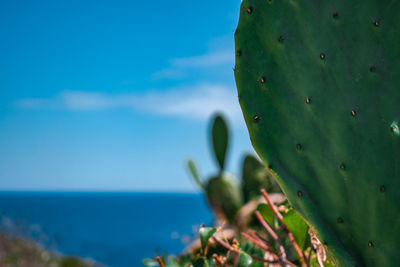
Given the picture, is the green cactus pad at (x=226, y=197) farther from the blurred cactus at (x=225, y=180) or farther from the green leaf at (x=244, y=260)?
the green leaf at (x=244, y=260)

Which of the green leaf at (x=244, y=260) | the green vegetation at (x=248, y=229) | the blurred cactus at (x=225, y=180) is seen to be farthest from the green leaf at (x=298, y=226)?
the blurred cactus at (x=225, y=180)

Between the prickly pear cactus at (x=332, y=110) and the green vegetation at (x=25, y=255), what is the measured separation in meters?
8.20

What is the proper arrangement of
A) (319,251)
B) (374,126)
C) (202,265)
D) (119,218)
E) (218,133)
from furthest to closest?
(119,218) → (218,133) → (319,251) → (202,265) → (374,126)

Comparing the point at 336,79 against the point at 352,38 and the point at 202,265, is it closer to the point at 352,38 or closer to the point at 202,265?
the point at 352,38

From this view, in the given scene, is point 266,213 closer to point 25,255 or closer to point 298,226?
point 298,226

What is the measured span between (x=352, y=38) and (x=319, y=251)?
0.50m

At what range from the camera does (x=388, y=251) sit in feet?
2.66

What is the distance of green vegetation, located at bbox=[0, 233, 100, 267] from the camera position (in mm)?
8453

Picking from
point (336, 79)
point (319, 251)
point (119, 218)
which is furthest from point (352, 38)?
point (119, 218)

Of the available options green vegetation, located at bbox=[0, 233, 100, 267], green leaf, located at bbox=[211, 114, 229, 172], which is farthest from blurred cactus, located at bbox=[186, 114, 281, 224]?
green vegetation, located at bbox=[0, 233, 100, 267]

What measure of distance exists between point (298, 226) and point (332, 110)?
0.30 metres

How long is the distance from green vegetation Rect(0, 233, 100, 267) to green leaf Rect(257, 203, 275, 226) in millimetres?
7974

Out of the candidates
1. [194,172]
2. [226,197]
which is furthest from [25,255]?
[226,197]

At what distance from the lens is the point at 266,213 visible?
107 cm
